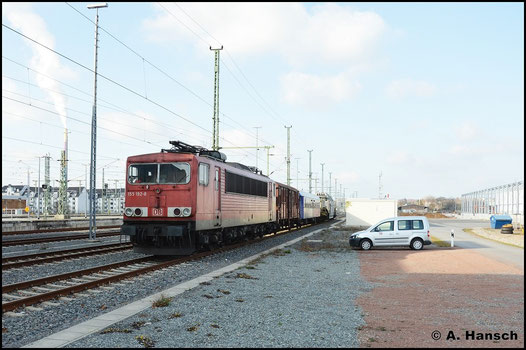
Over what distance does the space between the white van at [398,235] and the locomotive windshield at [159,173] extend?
954 centimetres

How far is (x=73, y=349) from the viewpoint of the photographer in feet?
20.5

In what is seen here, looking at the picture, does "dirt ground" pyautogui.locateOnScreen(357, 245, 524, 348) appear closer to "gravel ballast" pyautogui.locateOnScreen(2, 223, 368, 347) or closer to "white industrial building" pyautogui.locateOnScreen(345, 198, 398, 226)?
"gravel ballast" pyautogui.locateOnScreen(2, 223, 368, 347)

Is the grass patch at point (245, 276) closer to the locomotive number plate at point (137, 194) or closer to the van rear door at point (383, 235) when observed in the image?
the locomotive number plate at point (137, 194)

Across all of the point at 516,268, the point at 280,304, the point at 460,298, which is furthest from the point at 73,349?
the point at 516,268

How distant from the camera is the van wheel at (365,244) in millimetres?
22219

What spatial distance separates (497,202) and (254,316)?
2448 inches

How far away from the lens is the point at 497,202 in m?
62.4

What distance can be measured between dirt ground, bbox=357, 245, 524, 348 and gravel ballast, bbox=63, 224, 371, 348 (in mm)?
451

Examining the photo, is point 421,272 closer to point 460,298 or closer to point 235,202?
point 460,298

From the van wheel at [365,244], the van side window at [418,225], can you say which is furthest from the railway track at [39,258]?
the van side window at [418,225]

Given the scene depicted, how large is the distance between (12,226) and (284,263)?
23.7 metres

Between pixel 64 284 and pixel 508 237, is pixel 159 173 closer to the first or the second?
pixel 64 284

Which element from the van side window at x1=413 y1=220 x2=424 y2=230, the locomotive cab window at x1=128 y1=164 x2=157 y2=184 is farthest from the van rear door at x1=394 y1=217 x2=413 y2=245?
the locomotive cab window at x1=128 y1=164 x2=157 y2=184

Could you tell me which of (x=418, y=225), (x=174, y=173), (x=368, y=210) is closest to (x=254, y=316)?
(x=174, y=173)
